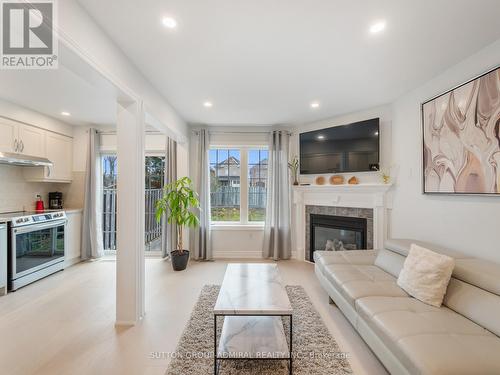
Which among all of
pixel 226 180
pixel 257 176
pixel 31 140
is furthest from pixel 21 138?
pixel 257 176

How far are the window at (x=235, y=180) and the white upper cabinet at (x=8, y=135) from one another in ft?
9.83

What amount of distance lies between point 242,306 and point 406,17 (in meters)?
2.48

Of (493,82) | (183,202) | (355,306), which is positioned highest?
(493,82)

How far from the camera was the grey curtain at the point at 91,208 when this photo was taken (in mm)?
4164

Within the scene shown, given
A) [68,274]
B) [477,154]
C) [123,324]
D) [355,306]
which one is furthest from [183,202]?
[477,154]

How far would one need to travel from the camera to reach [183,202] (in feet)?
12.2

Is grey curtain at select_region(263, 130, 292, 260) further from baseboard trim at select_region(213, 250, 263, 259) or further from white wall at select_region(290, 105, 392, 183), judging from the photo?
white wall at select_region(290, 105, 392, 183)

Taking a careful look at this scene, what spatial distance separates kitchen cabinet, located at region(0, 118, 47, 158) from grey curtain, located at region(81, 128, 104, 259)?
2.21 feet

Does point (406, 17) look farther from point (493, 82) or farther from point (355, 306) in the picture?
point (355, 306)

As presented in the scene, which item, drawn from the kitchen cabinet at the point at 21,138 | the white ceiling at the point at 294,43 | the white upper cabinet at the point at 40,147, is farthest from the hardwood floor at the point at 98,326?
the white ceiling at the point at 294,43

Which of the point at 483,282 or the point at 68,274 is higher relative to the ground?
the point at 483,282

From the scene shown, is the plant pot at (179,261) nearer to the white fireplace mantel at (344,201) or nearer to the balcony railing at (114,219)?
the balcony railing at (114,219)

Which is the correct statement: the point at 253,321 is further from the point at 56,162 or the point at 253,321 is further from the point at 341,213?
the point at 56,162

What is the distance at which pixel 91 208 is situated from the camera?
4191 mm
